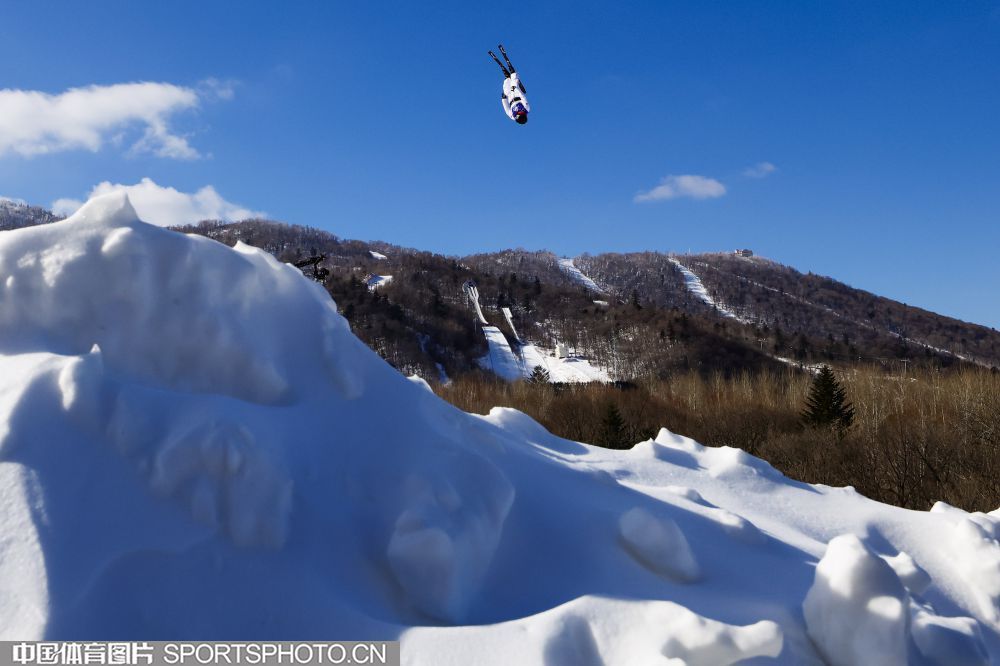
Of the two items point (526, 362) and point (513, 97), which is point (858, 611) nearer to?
point (513, 97)

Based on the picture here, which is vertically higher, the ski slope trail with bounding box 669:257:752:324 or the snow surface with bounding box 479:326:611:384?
the ski slope trail with bounding box 669:257:752:324

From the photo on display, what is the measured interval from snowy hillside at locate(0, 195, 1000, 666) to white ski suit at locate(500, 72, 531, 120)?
32.6 feet

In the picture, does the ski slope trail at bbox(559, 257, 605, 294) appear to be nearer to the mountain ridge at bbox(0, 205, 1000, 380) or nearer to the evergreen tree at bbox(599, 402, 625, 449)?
the mountain ridge at bbox(0, 205, 1000, 380)

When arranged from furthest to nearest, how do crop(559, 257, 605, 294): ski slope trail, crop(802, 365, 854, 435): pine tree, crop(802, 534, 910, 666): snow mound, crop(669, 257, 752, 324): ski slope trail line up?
crop(559, 257, 605, 294): ski slope trail < crop(669, 257, 752, 324): ski slope trail < crop(802, 365, 854, 435): pine tree < crop(802, 534, 910, 666): snow mound

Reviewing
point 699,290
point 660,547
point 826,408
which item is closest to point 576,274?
point 699,290

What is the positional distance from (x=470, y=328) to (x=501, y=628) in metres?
56.2

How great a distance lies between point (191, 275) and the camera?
12.0ft

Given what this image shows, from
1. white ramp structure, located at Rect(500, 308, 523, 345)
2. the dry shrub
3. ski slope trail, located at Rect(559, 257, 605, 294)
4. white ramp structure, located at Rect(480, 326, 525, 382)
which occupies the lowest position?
white ramp structure, located at Rect(480, 326, 525, 382)

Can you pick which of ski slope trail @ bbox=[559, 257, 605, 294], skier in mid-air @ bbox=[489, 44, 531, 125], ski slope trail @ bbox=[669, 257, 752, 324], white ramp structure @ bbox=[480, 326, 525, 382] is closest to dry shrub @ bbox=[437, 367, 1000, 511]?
skier in mid-air @ bbox=[489, 44, 531, 125]

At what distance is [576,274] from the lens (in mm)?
122938

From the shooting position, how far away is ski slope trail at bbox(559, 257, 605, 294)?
115744 millimetres

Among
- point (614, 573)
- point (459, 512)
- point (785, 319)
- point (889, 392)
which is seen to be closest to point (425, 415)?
→ point (459, 512)

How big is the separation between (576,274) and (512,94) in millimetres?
110337

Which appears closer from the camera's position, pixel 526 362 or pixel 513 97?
pixel 513 97
